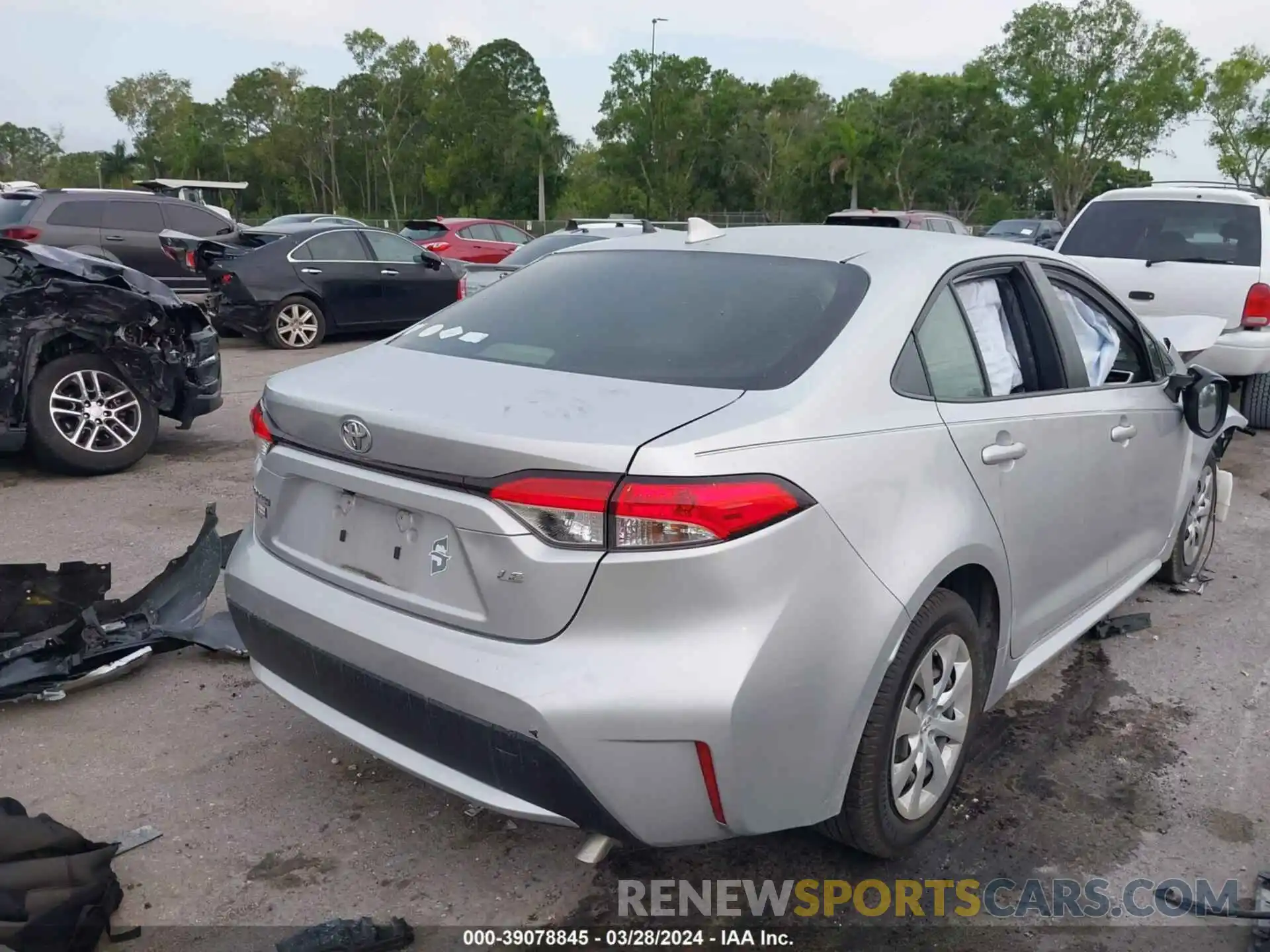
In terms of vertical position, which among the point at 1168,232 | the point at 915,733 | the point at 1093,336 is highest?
the point at 1168,232

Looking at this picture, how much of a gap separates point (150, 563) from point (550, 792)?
3.64 meters

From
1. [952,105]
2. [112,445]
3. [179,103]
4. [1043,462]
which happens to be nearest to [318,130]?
[179,103]

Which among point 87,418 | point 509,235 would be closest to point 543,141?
point 509,235

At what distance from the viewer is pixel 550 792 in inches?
89.0

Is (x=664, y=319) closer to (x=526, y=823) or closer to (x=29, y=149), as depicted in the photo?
(x=526, y=823)

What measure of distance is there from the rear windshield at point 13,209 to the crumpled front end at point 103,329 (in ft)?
23.1

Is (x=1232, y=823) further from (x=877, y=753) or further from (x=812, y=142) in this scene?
(x=812, y=142)

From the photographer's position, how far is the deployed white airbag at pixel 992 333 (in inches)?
124

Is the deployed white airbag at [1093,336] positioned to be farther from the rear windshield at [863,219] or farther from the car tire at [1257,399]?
the rear windshield at [863,219]

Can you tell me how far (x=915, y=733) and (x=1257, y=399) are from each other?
7109mm

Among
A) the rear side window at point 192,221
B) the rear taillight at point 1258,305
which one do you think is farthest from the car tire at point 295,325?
the rear taillight at point 1258,305

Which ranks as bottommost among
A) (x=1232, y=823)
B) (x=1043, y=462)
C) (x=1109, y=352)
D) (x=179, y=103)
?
(x=1232, y=823)

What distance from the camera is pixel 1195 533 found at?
195 inches

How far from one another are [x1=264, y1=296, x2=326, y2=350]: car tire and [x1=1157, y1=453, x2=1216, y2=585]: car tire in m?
10.4
